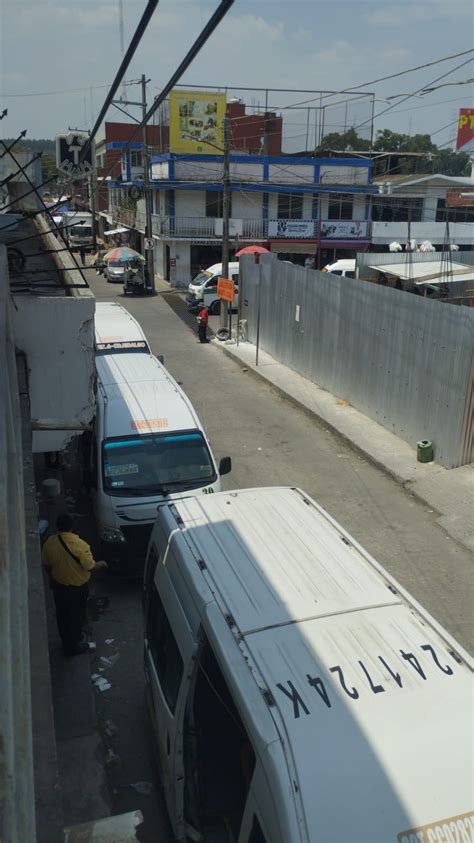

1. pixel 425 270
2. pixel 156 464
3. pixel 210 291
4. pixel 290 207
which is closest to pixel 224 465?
pixel 156 464

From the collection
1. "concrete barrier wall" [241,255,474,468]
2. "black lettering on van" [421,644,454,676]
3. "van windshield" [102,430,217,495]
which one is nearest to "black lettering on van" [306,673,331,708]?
"black lettering on van" [421,644,454,676]

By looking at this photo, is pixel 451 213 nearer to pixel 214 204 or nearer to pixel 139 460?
pixel 214 204

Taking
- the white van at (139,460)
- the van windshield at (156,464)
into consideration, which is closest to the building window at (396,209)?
the white van at (139,460)

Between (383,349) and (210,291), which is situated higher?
(383,349)

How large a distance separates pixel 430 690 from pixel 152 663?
2463mm

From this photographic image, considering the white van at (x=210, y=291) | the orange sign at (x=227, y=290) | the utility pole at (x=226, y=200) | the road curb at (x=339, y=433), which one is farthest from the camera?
the white van at (x=210, y=291)

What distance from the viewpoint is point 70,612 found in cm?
646

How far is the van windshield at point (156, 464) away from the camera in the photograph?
26.9ft

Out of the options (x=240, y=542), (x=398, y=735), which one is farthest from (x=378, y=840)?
(x=240, y=542)

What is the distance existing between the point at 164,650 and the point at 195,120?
3487 cm

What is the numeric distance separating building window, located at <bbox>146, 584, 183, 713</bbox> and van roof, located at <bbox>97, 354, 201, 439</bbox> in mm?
3675

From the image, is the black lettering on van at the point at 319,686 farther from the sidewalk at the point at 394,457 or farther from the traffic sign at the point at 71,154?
the traffic sign at the point at 71,154

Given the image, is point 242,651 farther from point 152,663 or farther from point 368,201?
point 368,201

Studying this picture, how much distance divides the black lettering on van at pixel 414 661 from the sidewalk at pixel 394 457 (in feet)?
18.4
